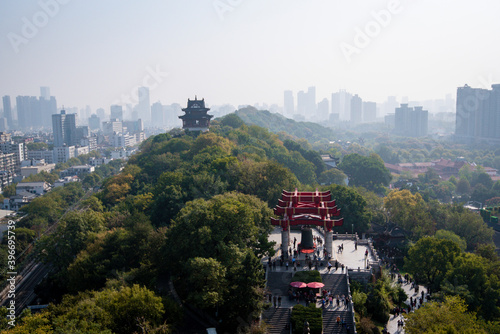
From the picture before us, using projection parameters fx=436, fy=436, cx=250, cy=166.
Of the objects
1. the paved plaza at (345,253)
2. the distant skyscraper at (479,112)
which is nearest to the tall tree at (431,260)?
the paved plaza at (345,253)

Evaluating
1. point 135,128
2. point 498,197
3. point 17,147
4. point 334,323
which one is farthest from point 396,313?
point 135,128

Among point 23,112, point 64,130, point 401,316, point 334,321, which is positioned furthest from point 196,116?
point 23,112

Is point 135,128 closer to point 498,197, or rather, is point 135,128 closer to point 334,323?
point 498,197

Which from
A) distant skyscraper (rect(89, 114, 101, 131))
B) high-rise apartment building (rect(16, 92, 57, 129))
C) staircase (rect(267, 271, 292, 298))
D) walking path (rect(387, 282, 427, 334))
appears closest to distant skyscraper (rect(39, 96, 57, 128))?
high-rise apartment building (rect(16, 92, 57, 129))

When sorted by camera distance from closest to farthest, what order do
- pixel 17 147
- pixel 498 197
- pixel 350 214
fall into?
pixel 350 214 → pixel 498 197 → pixel 17 147

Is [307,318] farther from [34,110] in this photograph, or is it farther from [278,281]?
[34,110]

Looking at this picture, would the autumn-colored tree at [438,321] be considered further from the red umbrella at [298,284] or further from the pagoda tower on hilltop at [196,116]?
the pagoda tower on hilltop at [196,116]
